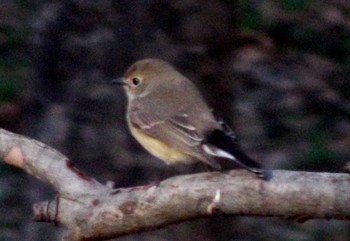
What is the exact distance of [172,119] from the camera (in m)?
6.44

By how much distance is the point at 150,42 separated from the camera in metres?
7.25

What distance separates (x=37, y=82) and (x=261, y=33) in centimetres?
268

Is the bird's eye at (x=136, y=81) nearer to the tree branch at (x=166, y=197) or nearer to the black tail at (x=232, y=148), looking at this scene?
the black tail at (x=232, y=148)

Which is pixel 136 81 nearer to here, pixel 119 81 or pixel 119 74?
pixel 119 81

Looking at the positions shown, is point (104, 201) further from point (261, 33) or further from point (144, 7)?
→ point (261, 33)

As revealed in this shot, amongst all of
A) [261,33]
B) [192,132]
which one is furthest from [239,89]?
[192,132]

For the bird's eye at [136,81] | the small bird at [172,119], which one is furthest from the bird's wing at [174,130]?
the bird's eye at [136,81]

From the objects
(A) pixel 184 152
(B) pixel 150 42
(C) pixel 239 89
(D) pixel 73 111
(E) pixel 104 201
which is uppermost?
(C) pixel 239 89

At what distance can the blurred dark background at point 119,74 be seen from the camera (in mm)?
7246

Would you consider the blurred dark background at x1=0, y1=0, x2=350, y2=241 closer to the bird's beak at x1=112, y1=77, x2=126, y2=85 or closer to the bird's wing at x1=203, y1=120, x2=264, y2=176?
the bird's beak at x1=112, y1=77, x2=126, y2=85

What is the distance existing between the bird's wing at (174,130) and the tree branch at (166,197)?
566mm

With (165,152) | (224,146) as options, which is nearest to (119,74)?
(165,152)

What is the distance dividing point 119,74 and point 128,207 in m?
2.20

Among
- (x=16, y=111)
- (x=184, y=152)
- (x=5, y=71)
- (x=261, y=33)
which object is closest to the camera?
(x=184, y=152)
